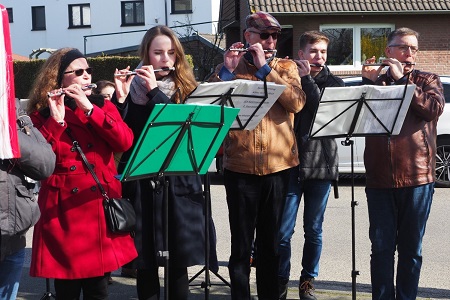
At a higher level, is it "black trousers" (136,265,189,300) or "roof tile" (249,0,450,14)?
"roof tile" (249,0,450,14)

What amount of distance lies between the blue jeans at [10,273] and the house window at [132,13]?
41.2 metres

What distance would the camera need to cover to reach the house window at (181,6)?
43059 millimetres

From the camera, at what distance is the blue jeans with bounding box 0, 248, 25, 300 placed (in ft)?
11.6

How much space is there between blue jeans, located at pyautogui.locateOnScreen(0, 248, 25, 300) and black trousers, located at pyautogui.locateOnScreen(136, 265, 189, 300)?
1190mm

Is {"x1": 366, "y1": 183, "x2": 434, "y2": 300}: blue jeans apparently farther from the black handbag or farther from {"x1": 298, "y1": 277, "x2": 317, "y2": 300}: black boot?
the black handbag

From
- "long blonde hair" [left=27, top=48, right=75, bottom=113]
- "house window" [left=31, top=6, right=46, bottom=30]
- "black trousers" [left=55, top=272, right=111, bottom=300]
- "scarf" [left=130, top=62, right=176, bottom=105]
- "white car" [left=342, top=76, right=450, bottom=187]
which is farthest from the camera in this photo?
"house window" [left=31, top=6, right=46, bottom=30]

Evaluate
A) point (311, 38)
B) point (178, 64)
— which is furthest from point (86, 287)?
point (311, 38)

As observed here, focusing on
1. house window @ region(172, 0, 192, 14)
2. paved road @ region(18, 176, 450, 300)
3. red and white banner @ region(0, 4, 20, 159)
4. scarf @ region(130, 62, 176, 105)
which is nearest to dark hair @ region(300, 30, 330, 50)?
scarf @ region(130, 62, 176, 105)

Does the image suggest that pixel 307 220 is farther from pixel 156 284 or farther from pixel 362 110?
pixel 156 284

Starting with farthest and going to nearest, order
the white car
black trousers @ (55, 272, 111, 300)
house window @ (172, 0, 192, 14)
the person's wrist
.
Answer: house window @ (172, 0, 192, 14), the white car, black trousers @ (55, 272, 111, 300), the person's wrist

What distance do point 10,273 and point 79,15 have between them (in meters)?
43.2

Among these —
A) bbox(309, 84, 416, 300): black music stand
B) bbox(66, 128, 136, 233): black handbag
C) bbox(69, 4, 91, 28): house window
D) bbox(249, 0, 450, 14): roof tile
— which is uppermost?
bbox(69, 4, 91, 28): house window

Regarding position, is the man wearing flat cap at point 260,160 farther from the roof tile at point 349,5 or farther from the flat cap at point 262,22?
the roof tile at point 349,5

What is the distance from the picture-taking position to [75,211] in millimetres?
4113
